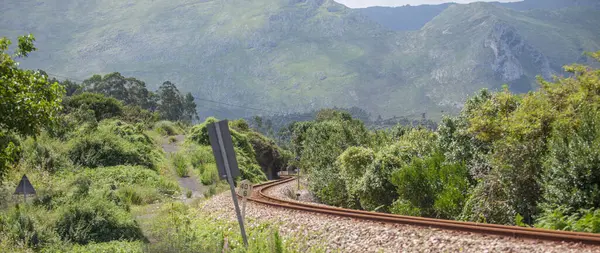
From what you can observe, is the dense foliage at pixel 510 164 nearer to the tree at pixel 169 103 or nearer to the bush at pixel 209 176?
the bush at pixel 209 176

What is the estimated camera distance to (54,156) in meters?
26.0

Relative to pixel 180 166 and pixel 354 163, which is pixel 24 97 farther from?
pixel 180 166

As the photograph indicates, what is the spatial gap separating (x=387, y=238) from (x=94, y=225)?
8.44 meters

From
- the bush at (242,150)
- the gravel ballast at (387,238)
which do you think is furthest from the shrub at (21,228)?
the bush at (242,150)

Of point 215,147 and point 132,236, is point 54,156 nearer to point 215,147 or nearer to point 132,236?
point 132,236

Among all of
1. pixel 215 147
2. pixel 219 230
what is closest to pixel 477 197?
pixel 219 230

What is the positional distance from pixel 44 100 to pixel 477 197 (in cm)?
1250

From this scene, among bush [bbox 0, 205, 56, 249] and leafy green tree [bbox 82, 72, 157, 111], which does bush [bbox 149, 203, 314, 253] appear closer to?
bush [bbox 0, 205, 56, 249]

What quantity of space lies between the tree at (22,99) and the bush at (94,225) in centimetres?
241

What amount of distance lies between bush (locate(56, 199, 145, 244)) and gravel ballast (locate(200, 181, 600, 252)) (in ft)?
11.5

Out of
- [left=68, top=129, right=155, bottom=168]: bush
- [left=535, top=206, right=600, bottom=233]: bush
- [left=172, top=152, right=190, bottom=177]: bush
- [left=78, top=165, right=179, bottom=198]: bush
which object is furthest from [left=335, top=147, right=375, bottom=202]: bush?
[left=535, top=206, right=600, bottom=233]: bush

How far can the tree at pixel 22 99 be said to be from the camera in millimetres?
11172

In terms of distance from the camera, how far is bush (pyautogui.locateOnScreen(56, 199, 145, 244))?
532 inches

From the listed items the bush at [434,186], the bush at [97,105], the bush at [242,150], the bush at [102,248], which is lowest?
the bush at [242,150]
